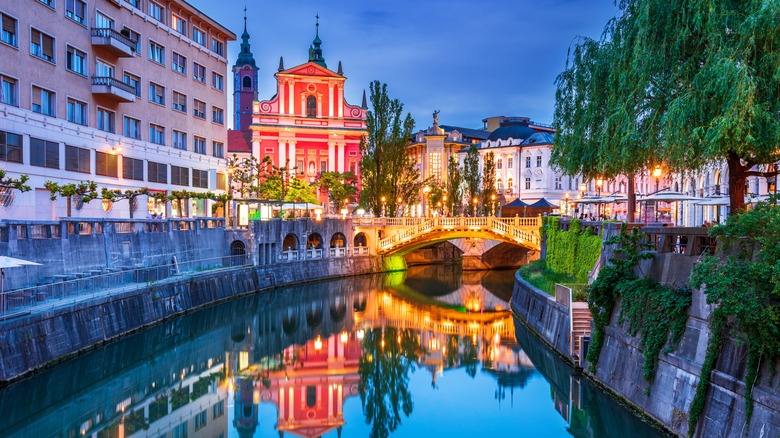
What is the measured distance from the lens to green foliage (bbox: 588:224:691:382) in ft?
63.5

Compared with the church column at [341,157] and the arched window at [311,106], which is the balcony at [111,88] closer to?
the arched window at [311,106]

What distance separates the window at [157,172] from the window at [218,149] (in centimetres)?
829

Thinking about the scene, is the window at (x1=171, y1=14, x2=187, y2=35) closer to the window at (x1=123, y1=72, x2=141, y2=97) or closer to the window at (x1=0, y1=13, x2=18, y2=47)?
the window at (x1=123, y1=72, x2=141, y2=97)

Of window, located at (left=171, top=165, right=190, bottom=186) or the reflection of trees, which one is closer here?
the reflection of trees

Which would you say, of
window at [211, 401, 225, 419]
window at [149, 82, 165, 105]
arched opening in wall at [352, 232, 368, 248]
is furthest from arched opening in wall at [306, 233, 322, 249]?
window at [211, 401, 225, 419]

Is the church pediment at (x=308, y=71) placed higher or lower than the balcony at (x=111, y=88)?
higher

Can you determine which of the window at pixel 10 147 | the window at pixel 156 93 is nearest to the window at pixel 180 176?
the window at pixel 156 93

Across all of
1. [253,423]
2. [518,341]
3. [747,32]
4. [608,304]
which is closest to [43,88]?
[253,423]

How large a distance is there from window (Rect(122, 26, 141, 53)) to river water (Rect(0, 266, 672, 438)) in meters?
19.8

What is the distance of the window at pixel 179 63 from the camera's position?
55.0m

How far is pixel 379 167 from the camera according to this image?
69188mm

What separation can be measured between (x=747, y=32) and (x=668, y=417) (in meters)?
10.6

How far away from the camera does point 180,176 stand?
5656 centimetres

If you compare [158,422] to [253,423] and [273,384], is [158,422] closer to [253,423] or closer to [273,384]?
[253,423]
